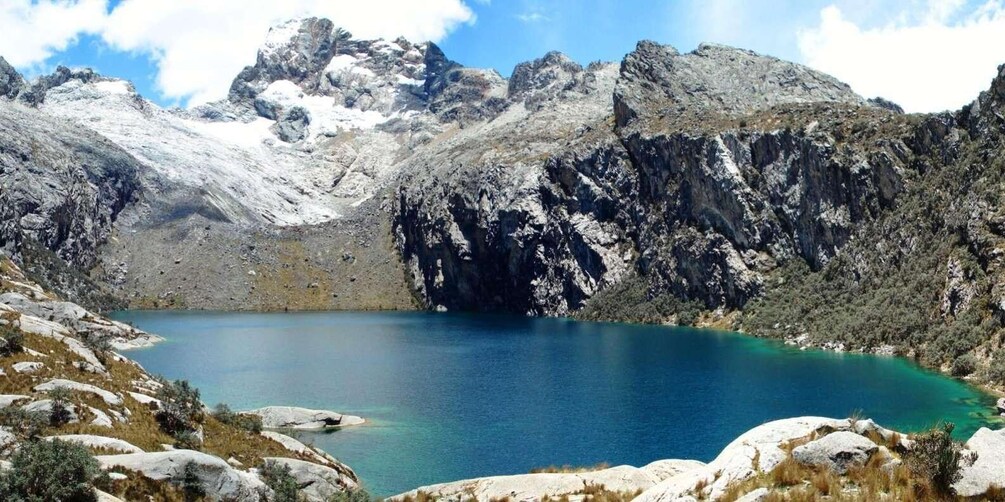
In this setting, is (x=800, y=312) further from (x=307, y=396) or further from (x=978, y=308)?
(x=307, y=396)

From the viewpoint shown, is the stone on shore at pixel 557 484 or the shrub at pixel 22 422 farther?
the shrub at pixel 22 422

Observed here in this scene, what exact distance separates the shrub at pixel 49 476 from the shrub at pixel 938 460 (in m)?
19.9

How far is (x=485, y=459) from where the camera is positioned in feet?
166

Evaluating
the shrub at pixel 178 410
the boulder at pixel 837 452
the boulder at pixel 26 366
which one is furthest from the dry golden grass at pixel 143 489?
the boulder at pixel 837 452

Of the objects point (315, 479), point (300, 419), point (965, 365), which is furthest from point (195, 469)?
point (965, 365)

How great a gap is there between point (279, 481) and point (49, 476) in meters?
10.2

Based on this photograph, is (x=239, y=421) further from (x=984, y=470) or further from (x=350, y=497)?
(x=984, y=470)

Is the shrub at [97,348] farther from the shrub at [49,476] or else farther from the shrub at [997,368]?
the shrub at [997,368]

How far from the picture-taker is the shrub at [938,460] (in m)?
15.2

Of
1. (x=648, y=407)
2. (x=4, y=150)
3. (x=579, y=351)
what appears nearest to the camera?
(x=648, y=407)

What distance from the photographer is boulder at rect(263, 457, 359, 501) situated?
32.8 meters

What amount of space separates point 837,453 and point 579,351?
312ft

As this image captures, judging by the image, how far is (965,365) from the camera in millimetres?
80500

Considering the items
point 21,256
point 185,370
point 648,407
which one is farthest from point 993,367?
point 21,256
